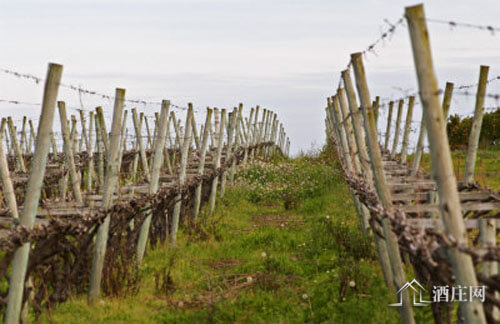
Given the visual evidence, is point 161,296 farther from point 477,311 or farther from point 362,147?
point 477,311

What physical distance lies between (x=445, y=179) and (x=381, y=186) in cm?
212

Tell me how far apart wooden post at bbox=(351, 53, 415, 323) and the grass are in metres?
0.39

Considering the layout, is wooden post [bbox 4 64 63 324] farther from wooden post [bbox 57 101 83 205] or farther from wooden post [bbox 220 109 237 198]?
wooden post [bbox 220 109 237 198]

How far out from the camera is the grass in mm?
6734

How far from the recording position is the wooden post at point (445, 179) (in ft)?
12.1

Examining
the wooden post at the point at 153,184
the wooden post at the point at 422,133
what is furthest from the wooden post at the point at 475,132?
the wooden post at the point at 153,184

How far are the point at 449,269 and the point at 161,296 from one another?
4.40 m

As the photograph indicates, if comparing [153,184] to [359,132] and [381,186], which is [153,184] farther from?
[381,186]

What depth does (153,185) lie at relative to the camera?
8906 millimetres

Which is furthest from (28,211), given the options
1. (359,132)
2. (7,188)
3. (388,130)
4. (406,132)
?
(388,130)

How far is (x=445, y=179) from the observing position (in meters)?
3.71

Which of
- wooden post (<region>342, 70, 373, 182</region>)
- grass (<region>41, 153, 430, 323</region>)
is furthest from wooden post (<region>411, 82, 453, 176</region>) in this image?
wooden post (<region>342, 70, 373, 182</region>)

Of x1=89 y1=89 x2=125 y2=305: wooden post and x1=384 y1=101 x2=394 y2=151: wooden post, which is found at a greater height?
x1=384 y1=101 x2=394 y2=151: wooden post

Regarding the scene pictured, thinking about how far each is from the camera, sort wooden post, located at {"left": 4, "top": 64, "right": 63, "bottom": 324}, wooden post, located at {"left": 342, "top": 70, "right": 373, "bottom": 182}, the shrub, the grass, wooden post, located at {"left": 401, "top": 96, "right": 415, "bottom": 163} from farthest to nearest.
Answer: the shrub < wooden post, located at {"left": 401, "top": 96, "right": 415, "bottom": 163} < wooden post, located at {"left": 342, "top": 70, "right": 373, "bottom": 182} < the grass < wooden post, located at {"left": 4, "top": 64, "right": 63, "bottom": 324}
